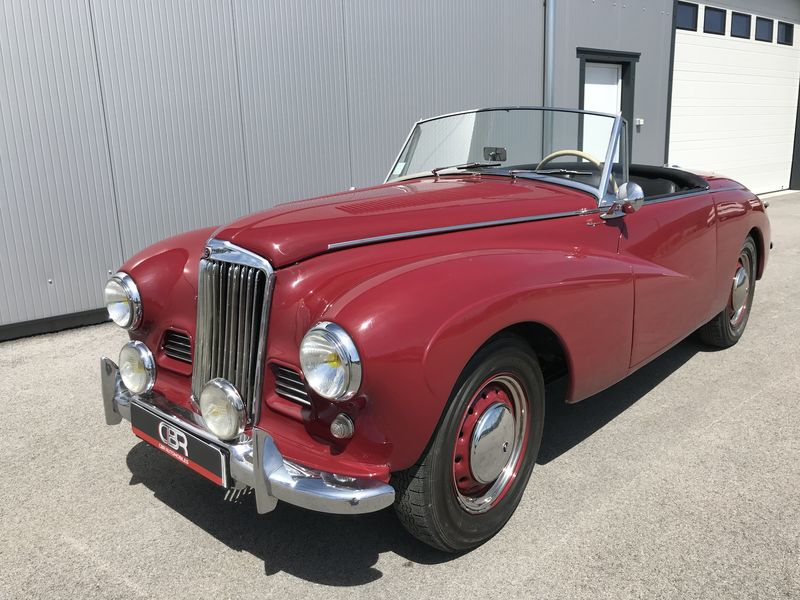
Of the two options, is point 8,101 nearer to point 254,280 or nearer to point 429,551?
point 254,280

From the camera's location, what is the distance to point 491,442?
94.2 inches

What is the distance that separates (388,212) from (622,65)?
9120mm

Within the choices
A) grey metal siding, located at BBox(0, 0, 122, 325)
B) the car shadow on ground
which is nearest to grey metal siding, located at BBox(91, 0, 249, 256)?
grey metal siding, located at BBox(0, 0, 122, 325)

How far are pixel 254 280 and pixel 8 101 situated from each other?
13.0 ft

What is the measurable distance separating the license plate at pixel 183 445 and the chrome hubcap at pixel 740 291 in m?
3.71

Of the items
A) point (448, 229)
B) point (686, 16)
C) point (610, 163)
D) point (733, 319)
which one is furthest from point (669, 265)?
point (686, 16)

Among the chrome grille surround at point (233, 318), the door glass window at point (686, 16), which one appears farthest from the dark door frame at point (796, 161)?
the chrome grille surround at point (233, 318)

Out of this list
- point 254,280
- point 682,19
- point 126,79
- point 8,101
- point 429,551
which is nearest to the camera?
point 254,280

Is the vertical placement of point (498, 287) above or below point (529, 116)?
below

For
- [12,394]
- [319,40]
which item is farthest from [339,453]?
[319,40]

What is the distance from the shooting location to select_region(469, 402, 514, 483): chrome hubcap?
7.70 feet

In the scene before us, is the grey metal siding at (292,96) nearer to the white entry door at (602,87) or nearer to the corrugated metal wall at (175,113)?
the corrugated metal wall at (175,113)

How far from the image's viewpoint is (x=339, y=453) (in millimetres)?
2074

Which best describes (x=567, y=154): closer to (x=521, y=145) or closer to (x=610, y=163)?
(x=521, y=145)
